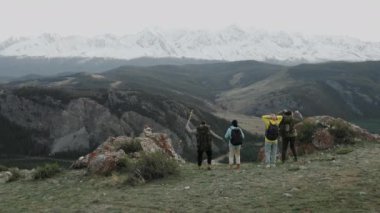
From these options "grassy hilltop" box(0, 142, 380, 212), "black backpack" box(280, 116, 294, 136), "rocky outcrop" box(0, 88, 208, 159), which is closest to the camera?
"grassy hilltop" box(0, 142, 380, 212)

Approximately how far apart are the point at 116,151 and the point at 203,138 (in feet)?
16.9

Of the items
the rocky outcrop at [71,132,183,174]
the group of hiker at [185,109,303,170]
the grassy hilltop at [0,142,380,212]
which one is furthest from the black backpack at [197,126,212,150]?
the rocky outcrop at [71,132,183,174]

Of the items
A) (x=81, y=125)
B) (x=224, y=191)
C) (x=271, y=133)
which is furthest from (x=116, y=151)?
(x=81, y=125)

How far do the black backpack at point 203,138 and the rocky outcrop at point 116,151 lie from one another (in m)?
2.45

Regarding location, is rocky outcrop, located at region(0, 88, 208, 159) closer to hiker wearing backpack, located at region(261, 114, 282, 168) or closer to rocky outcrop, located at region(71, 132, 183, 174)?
rocky outcrop, located at region(71, 132, 183, 174)

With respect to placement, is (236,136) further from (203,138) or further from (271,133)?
(203,138)

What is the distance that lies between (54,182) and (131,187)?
5.13 m

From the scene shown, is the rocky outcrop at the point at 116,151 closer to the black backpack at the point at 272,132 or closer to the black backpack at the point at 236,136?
the black backpack at the point at 236,136

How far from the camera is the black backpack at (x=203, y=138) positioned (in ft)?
84.1

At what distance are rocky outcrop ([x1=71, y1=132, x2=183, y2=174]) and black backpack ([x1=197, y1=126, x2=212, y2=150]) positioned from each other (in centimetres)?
245

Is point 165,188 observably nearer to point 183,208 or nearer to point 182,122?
point 183,208

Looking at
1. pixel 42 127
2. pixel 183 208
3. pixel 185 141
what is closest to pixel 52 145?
pixel 42 127

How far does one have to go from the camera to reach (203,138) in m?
25.7

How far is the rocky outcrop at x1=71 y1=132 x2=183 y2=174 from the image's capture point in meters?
24.0
